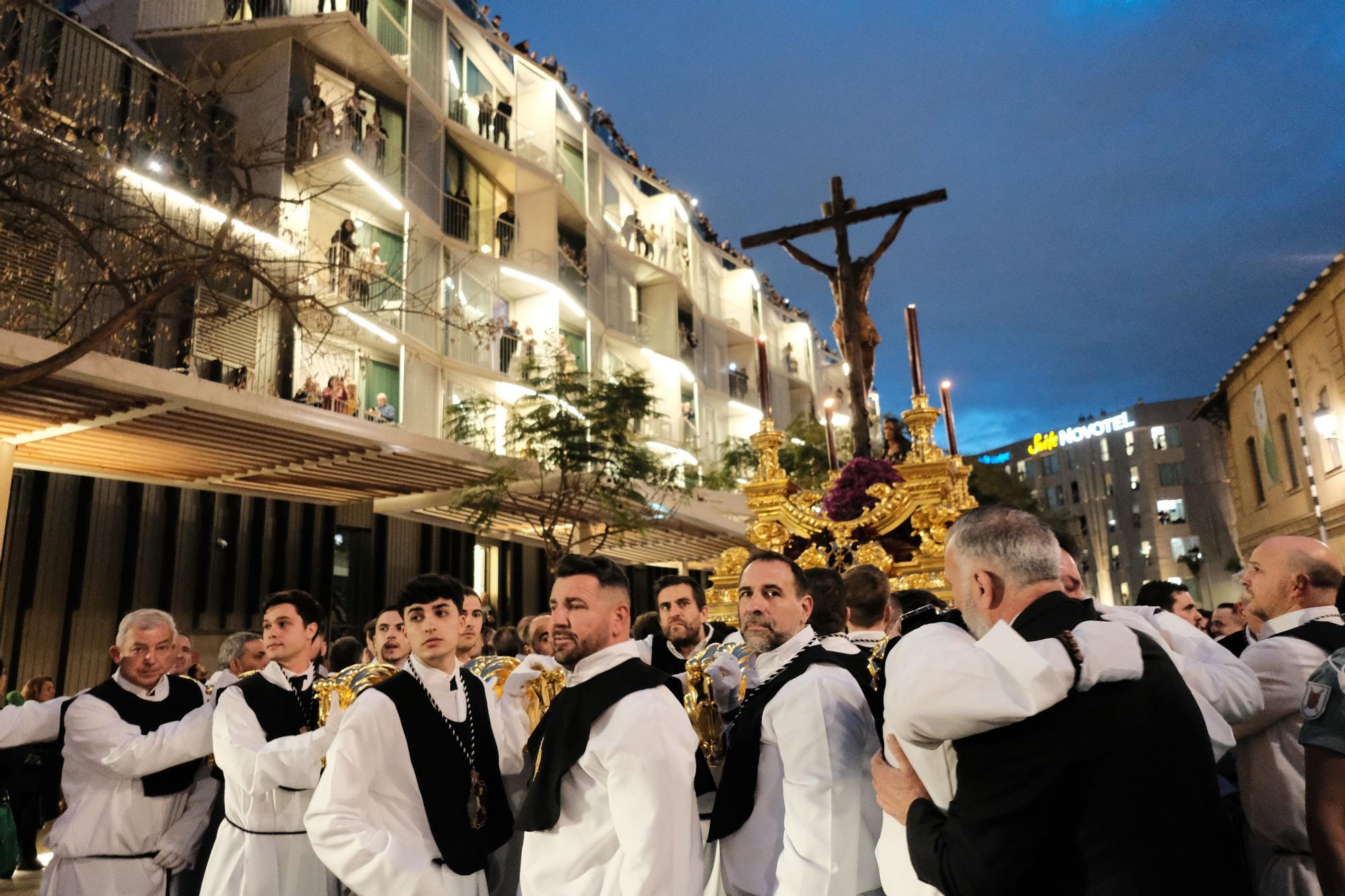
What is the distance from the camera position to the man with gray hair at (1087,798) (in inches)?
76.4

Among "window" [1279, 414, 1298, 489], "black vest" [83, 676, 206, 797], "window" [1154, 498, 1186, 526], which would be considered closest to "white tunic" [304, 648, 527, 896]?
"black vest" [83, 676, 206, 797]

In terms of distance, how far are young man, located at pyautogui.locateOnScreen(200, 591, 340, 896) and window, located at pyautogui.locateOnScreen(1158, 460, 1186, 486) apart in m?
64.9

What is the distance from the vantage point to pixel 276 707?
163 inches

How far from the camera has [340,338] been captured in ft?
63.9

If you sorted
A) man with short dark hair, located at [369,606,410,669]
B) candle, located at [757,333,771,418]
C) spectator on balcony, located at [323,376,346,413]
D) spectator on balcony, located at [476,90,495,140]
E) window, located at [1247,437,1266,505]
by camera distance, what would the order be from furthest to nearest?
window, located at [1247,437,1266,505] → spectator on balcony, located at [476,90,495,140] → spectator on balcony, located at [323,376,346,413] → candle, located at [757,333,771,418] → man with short dark hair, located at [369,606,410,669]

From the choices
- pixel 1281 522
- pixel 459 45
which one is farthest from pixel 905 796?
pixel 1281 522

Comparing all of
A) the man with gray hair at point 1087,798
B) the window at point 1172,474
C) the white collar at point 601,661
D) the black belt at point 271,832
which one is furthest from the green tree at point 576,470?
the window at point 1172,474

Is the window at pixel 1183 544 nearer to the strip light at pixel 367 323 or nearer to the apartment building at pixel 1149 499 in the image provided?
the apartment building at pixel 1149 499

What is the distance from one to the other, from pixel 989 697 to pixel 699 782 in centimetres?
196

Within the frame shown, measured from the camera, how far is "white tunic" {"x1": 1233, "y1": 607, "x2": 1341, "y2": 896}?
3244 millimetres

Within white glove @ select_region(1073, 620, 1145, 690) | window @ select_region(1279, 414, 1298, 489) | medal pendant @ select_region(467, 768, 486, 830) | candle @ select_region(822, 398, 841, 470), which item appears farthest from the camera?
window @ select_region(1279, 414, 1298, 489)

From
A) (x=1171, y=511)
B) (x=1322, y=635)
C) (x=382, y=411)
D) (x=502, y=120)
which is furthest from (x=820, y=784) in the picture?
(x=1171, y=511)

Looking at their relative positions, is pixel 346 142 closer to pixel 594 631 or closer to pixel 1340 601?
pixel 594 631

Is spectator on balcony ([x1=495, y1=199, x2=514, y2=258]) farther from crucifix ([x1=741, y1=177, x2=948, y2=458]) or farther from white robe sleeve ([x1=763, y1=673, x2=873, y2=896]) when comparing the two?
white robe sleeve ([x1=763, y1=673, x2=873, y2=896])
